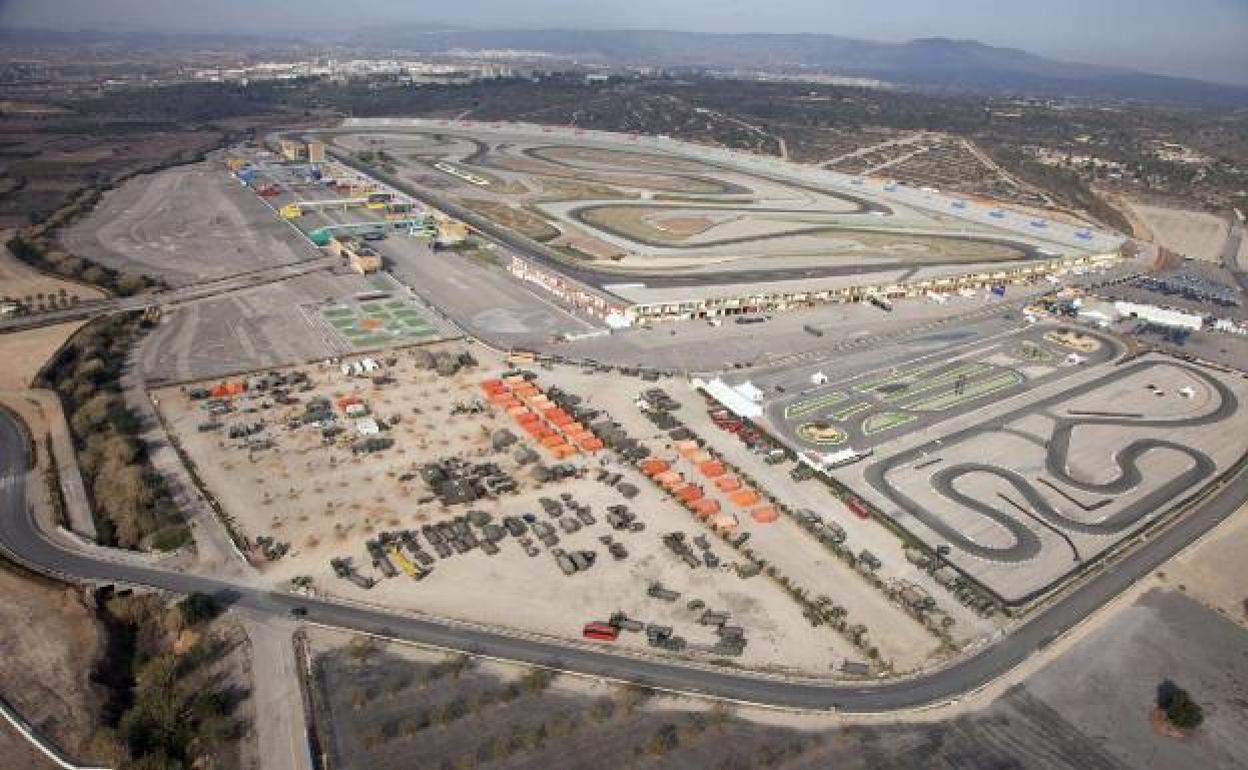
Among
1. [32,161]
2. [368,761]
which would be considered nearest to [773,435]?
[368,761]

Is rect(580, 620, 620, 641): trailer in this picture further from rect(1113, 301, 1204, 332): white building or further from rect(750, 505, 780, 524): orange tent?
rect(1113, 301, 1204, 332): white building

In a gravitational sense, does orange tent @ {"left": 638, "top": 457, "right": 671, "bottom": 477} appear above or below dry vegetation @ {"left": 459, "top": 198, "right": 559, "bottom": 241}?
below

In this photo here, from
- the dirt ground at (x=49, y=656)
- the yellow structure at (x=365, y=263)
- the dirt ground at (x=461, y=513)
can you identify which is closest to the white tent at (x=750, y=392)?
the dirt ground at (x=461, y=513)

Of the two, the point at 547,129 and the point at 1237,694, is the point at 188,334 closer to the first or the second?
the point at 1237,694

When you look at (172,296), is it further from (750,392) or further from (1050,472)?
(1050,472)

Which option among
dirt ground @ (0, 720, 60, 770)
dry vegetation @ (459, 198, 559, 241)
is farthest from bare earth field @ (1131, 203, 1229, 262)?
dirt ground @ (0, 720, 60, 770)
